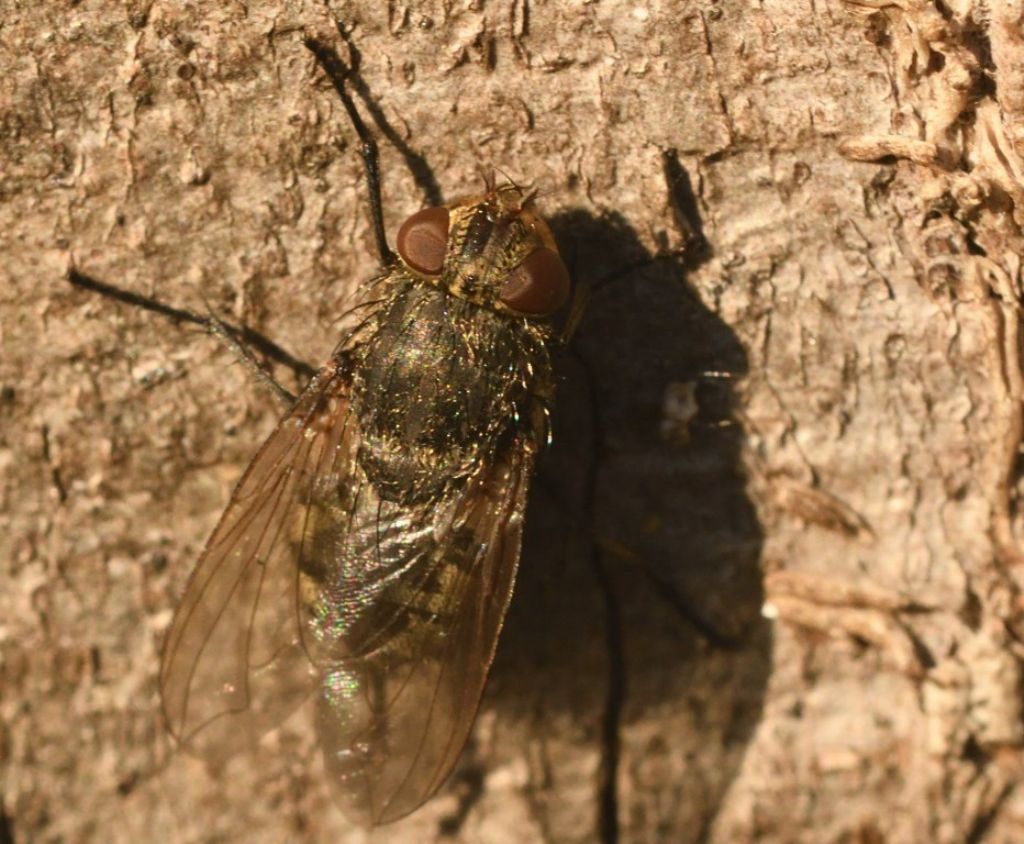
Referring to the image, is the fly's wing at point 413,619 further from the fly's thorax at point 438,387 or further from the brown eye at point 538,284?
the brown eye at point 538,284

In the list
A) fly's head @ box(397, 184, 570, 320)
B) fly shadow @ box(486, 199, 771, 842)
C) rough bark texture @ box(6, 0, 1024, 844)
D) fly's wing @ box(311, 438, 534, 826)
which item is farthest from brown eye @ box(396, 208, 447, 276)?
fly's wing @ box(311, 438, 534, 826)

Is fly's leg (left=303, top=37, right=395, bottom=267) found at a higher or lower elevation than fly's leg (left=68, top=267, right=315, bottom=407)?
higher

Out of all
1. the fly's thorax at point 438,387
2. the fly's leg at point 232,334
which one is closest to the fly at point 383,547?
the fly's thorax at point 438,387

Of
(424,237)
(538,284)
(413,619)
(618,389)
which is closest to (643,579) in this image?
(618,389)

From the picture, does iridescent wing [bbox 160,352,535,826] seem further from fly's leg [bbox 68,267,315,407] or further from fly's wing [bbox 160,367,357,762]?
fly's leg [bbox 68,267,315,407]

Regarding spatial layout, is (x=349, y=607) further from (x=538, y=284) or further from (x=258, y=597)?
(x=538, y=284)

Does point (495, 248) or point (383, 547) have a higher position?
point (495, 248)
